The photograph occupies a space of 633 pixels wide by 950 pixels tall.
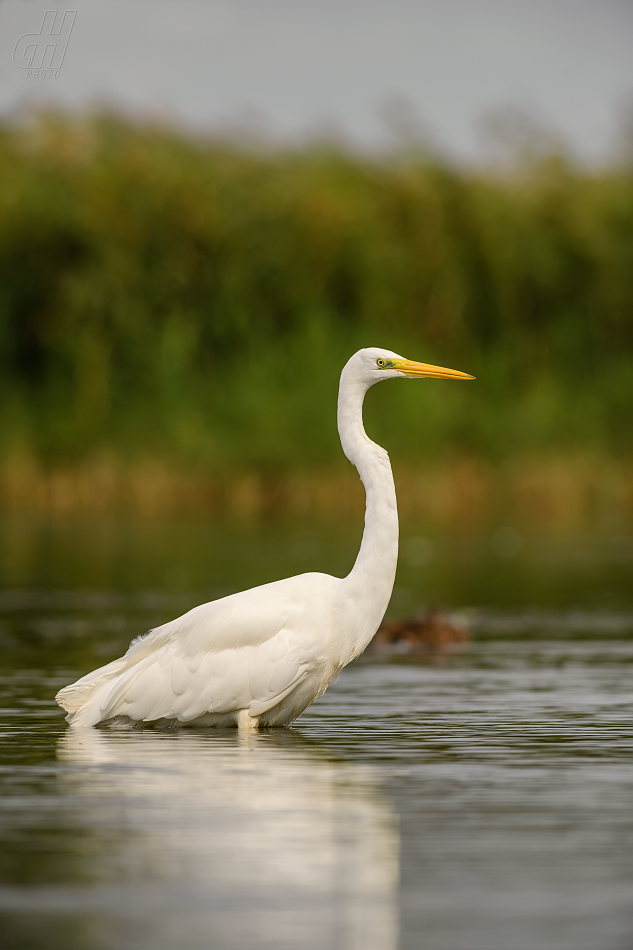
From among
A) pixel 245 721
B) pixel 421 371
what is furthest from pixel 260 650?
pixel 421 371

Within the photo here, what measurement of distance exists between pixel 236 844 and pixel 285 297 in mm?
34636

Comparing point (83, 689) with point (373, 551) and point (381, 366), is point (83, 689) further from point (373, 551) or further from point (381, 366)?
point (381, 366)

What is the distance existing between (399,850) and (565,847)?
0.61 m

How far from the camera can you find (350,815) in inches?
287

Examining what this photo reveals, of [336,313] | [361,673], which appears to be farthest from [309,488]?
[361,673]

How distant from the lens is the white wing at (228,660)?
9.59 m

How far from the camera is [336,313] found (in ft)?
134

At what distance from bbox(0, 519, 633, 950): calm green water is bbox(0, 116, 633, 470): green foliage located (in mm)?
20494

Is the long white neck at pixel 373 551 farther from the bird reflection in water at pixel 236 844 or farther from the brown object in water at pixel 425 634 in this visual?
the brown object in water at pixel 425 634

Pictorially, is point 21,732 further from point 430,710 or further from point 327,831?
point 327,831

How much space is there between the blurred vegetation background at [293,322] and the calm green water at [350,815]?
19095 mm

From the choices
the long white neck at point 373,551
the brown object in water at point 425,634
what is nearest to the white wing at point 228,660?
the long white neck at point 373,551

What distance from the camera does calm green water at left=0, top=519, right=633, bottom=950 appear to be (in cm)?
560

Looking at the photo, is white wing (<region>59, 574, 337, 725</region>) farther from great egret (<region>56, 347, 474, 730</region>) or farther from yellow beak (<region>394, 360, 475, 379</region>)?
yellow beak (<region>394, 360, 475, 379</region>)
